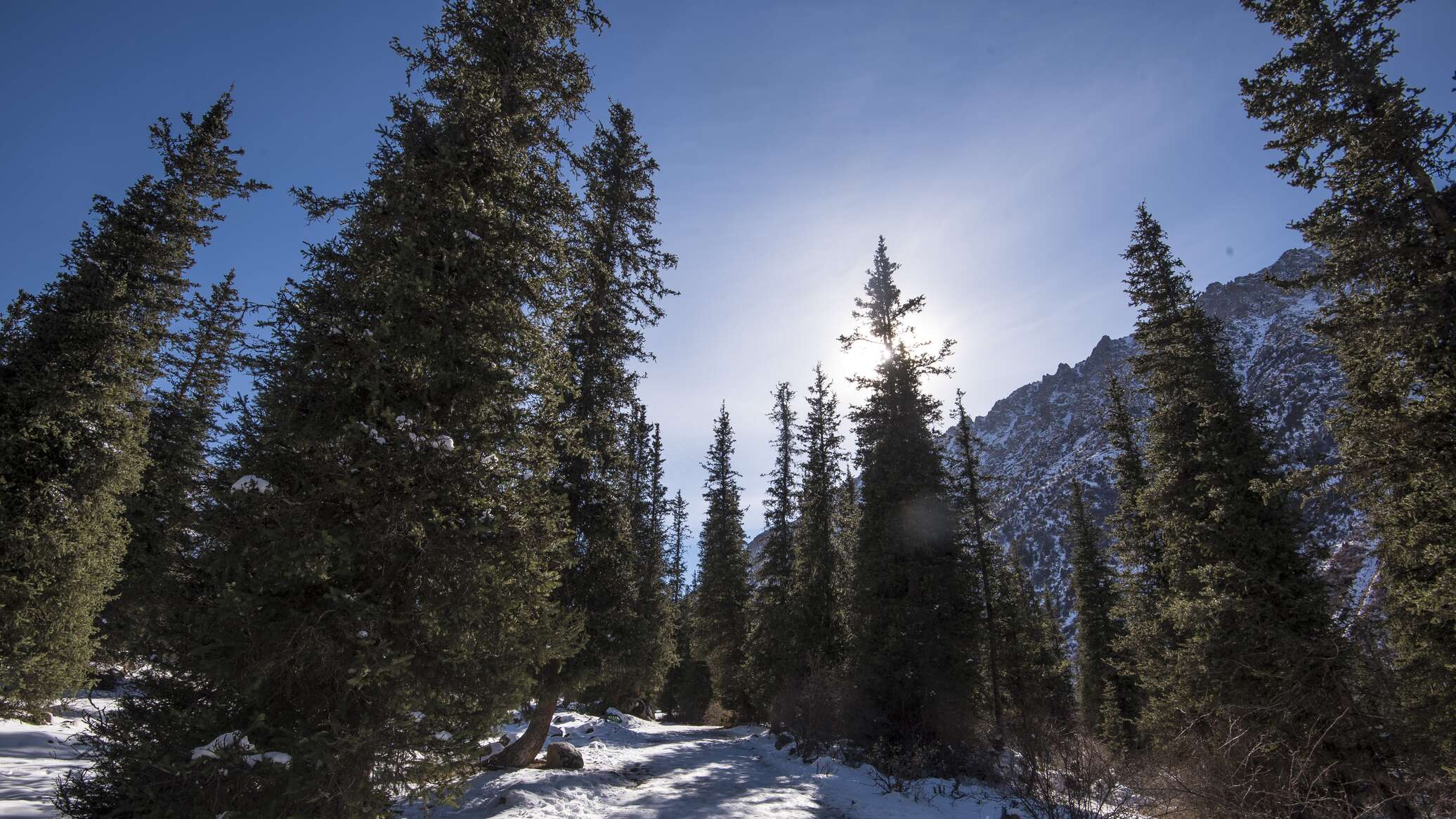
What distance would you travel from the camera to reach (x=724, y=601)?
3019 centimetres

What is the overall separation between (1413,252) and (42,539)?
26.6 m

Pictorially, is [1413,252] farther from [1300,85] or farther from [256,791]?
[256,791]

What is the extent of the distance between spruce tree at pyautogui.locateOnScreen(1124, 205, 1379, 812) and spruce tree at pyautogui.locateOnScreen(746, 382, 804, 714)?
12556 millimetres

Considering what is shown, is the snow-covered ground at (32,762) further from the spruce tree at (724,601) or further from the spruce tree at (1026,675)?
the spruce tree at (724,601)

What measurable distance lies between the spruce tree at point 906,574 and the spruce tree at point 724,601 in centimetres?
1196

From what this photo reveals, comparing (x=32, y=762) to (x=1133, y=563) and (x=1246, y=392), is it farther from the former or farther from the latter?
(x=1246, y=392)

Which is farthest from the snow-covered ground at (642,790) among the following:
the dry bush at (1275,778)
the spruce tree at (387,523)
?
the dry bush at (1275,778)

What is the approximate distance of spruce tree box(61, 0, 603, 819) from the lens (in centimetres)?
536

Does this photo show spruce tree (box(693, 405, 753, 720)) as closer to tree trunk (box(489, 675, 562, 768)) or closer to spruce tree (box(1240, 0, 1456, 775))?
tree trunk (box(489, 675, 562, 768))

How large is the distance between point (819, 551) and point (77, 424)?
23473 mm

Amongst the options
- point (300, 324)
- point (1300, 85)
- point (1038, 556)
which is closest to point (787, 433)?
point (1300, 85)

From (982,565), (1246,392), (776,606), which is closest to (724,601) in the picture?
(776,606)

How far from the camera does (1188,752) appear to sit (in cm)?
1113

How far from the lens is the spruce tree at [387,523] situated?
5.36 metres
